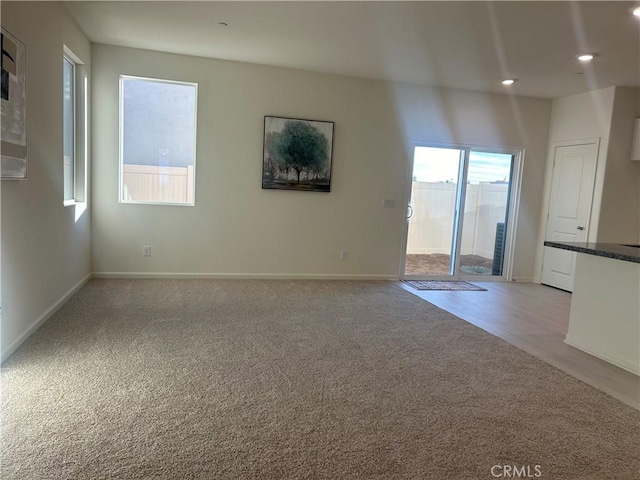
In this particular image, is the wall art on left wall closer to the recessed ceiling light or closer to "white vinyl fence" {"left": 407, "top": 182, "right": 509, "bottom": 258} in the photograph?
"white vinyl fence" {"left": 407, "top": 182, "right": 509, "bottom": 258}

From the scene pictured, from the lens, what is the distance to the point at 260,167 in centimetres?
540

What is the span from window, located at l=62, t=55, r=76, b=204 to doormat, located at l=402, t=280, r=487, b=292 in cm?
416

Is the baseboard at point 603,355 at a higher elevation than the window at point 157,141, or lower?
Result: lower

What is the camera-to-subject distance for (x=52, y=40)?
138 inches

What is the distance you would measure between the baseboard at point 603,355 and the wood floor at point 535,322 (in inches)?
1.4

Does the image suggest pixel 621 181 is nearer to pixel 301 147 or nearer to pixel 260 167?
pixel 301 147

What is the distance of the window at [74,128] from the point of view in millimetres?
4238

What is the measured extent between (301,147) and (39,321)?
3420 millimetres

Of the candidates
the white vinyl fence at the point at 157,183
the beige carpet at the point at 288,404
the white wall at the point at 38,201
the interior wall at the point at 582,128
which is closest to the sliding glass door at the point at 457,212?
the interior wall at the point at 582,128

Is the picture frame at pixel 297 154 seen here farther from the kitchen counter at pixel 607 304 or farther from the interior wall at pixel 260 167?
the kitchen counter at pixel 607 304

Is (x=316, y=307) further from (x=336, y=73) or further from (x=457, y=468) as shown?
(x=336, y=73)

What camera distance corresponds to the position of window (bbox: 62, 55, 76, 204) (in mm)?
4191

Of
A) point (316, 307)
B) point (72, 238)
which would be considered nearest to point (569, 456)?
point (316, 307)

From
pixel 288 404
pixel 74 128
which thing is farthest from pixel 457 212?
pixel 74 128
